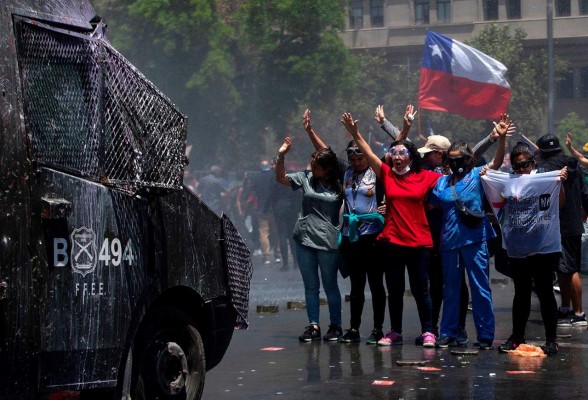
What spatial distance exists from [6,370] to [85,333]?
22.7 inches

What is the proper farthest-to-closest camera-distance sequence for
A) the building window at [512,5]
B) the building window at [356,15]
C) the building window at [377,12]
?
the building window at [356,15] → the building window at [377,12] → the building window at [512,5]

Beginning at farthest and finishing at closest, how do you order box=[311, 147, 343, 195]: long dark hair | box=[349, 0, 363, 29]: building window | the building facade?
box=[349, 0, 363, 29]: building window → the building facade → box=[311, 147, 343, 195]: long dark hair

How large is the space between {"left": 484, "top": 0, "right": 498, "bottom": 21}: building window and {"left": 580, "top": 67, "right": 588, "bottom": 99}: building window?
6030 mm

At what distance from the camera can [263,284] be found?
63.2 ft

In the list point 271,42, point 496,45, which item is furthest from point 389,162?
point 496,45

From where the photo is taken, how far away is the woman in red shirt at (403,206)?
10.1 m

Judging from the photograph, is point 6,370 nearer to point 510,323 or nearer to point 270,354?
point 270,354

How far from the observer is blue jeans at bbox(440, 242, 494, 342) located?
10.1m

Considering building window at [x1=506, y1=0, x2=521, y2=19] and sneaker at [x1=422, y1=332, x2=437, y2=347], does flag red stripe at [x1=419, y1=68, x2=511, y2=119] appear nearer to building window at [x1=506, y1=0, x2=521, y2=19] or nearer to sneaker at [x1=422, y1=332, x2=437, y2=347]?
sneaker at [x1=422, y1=332, x2=437, y2=347]

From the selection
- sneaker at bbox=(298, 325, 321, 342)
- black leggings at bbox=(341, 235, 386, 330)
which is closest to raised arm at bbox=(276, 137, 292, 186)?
black leggings at bbox=(341, 235, 386, 330)

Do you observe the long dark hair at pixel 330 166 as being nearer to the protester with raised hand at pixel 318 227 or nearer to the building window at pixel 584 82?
the protester with raised hand at pixel 318 227

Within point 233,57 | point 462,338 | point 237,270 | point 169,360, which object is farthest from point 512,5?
point 169,360

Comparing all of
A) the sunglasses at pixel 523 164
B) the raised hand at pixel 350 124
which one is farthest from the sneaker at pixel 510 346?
the raised hand at pixel 350 124

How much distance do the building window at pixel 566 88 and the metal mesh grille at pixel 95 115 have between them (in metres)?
64.2
